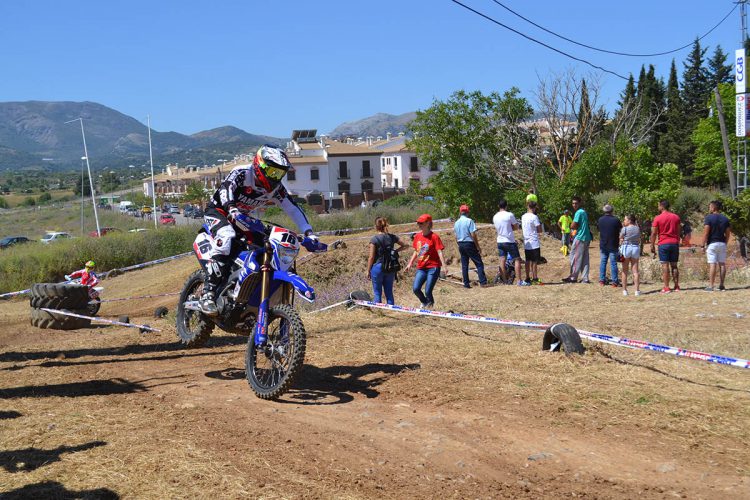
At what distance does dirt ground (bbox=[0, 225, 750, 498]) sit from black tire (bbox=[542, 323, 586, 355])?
160 mm

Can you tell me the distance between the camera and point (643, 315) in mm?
11375

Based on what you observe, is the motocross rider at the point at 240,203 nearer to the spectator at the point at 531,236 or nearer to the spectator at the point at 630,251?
the spectator at the point at 630,251

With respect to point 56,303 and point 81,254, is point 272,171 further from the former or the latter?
point 81,254

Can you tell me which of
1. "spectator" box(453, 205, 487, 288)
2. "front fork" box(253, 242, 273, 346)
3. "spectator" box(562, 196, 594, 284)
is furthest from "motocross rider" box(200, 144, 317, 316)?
"spectator" box(562, 196, 594, 284)

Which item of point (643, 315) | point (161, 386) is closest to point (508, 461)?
point (161, 386)

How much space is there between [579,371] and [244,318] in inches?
136

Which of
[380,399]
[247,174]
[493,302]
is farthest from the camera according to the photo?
[493,302]

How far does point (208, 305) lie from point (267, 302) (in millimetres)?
966

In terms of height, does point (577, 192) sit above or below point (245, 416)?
above

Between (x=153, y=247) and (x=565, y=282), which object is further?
(x=153, y=247)

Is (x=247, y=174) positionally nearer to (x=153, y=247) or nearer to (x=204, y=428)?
(x=204, y=428)

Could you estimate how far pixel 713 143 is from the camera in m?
55.5

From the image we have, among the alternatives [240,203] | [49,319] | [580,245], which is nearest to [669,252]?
[580,245]

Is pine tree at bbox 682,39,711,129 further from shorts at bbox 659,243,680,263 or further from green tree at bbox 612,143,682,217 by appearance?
shorts at bbox 659,243,680,263
